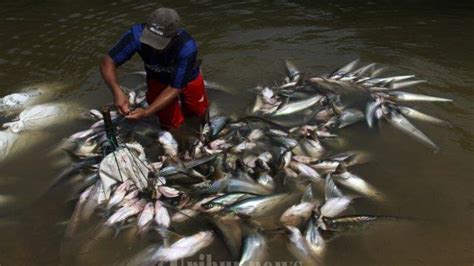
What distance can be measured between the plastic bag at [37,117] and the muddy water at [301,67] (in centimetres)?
21

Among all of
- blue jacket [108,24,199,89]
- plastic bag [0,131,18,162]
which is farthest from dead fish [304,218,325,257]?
plastic bag [0,131,18,162]

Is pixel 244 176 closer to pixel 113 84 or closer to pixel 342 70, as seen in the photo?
pixel 113 84

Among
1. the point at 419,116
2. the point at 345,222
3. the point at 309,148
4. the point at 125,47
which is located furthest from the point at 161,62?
the point at 419,116

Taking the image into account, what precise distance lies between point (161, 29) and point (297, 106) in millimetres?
2528

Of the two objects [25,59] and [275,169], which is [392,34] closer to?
[275,169]

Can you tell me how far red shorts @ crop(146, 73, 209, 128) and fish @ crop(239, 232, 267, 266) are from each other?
2.05 meters

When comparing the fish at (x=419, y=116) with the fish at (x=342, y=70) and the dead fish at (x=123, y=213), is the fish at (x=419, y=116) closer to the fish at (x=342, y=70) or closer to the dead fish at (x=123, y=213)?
the fish at (x=342, y=70)

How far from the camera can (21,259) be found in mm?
4199

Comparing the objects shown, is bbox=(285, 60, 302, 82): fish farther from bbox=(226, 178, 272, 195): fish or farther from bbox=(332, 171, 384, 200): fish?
bbox=(226, 178, 272, 195): fish

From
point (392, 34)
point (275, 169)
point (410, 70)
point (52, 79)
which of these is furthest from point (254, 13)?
point (275, 169)

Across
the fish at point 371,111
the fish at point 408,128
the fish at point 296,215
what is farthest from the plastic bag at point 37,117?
the fish at point 408,128

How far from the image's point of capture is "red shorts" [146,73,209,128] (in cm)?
547

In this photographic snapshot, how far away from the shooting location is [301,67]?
7688mm

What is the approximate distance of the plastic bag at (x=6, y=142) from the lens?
5.62 m
